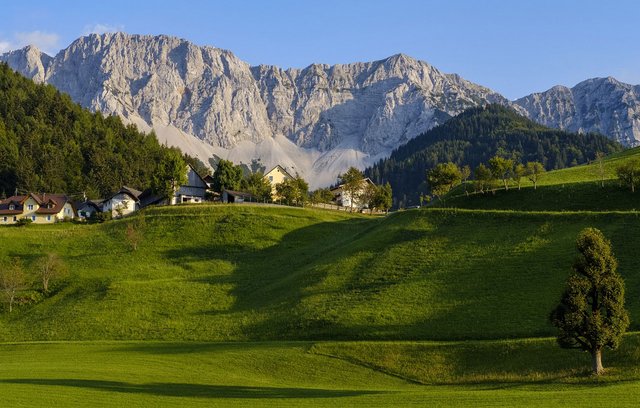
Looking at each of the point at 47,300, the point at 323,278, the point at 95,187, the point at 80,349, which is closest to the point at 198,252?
the point at 47,300

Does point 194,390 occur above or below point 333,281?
below

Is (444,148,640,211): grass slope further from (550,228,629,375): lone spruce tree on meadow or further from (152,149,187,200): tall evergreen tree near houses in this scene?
(152,149,187,200): tall evergreen tree near houses

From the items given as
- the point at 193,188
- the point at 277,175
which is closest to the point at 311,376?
the point at 193,188

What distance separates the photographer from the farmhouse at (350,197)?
16000 centimetres

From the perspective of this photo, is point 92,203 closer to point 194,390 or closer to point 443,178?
point 443,178

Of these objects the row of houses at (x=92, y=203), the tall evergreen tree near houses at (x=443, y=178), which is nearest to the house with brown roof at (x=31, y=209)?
the row of houses at (x=92, y=203)

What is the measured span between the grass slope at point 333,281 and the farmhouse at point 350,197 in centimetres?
5452

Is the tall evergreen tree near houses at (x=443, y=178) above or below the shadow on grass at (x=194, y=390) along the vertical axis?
above

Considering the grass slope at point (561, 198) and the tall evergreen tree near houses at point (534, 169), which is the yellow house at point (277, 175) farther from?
the tall evergreen tree near houses at point (534, 169)

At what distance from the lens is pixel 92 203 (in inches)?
6334

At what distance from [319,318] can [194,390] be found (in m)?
22.0

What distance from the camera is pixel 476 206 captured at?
320ft

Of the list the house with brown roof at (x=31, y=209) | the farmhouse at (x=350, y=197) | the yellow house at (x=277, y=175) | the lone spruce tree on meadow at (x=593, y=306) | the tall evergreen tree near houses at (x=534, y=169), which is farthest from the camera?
the yellow house at (x=277, y=175)

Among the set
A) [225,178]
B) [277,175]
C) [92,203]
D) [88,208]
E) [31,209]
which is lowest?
[31,209]
